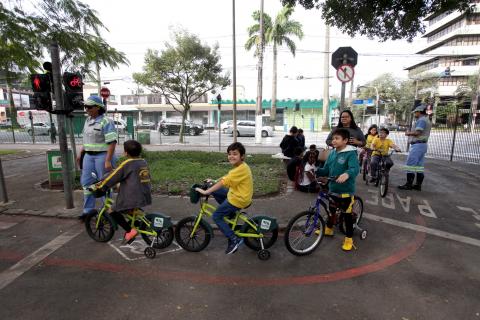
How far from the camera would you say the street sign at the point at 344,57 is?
6.41 meters

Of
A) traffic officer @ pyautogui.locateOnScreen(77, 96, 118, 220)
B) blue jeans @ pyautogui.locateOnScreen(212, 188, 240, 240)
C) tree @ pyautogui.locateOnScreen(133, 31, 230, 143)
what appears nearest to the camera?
blue jeans @ pyautogui.locateOnScreen(212, 188, 240, 240)

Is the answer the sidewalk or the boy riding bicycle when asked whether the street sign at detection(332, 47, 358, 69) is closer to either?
the sidewalk

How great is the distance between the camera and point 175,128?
100 feet

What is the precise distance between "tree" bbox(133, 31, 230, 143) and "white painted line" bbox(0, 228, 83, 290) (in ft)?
54.3

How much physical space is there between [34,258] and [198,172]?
16.5 ft

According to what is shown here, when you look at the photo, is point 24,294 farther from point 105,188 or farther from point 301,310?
point 301,310

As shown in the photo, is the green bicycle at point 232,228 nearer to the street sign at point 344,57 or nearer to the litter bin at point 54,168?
the street sign at point 344,57

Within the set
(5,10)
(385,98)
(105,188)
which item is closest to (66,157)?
(105,188)

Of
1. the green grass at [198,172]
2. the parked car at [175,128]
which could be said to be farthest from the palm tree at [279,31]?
the green grass at [198,172]

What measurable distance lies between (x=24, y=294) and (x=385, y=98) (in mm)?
55290

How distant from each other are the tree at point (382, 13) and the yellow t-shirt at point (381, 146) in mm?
3307

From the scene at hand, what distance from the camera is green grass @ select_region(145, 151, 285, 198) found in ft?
22.4

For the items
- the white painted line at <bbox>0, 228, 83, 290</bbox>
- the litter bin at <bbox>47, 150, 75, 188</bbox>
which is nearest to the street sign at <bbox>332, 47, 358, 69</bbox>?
the white painted line at <bbox>0, 228, 83, 290</bbox>

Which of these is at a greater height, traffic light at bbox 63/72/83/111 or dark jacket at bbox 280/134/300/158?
traffic light at bbox 63/72/83/111
